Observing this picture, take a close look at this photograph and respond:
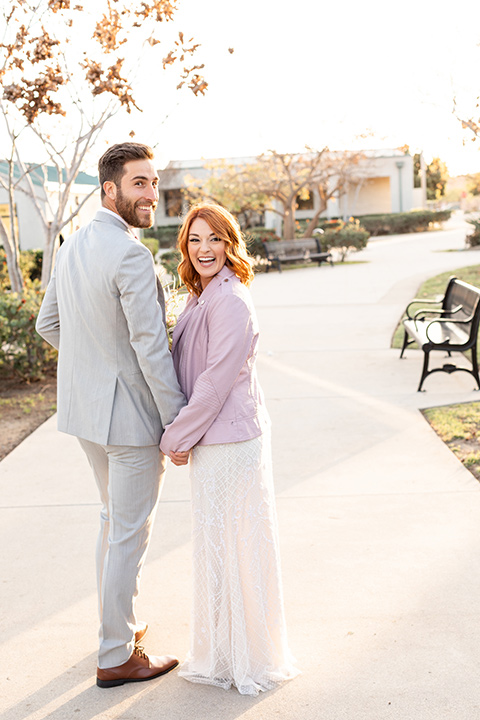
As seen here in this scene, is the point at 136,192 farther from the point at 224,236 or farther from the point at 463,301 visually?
the point at 463,301

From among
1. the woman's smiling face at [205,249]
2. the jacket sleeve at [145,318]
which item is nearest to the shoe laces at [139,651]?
the jacket sleeve at [145,318]

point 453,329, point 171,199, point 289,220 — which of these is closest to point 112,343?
point 453,329

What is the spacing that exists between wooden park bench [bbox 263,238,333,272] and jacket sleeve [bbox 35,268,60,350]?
2093 centimetres

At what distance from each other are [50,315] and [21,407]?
4.55 meters

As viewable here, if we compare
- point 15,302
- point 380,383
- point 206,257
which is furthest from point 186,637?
point 15,302

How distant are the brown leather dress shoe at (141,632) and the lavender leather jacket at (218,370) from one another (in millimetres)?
913

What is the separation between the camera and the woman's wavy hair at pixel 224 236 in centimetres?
278

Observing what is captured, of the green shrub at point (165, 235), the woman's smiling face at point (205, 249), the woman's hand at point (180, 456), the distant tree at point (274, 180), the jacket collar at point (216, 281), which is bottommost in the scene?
the woman's hand at point (180, 456)

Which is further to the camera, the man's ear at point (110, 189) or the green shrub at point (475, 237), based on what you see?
the green shrub at point (475, 237)

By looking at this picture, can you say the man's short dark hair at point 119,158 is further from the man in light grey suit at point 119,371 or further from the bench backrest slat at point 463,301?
the bench backrest slat at point 463,301

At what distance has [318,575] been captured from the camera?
379cm

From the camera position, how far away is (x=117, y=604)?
2.86 m

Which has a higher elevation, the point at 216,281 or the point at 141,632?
the point at 216,281

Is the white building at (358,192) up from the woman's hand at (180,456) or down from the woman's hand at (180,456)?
up
